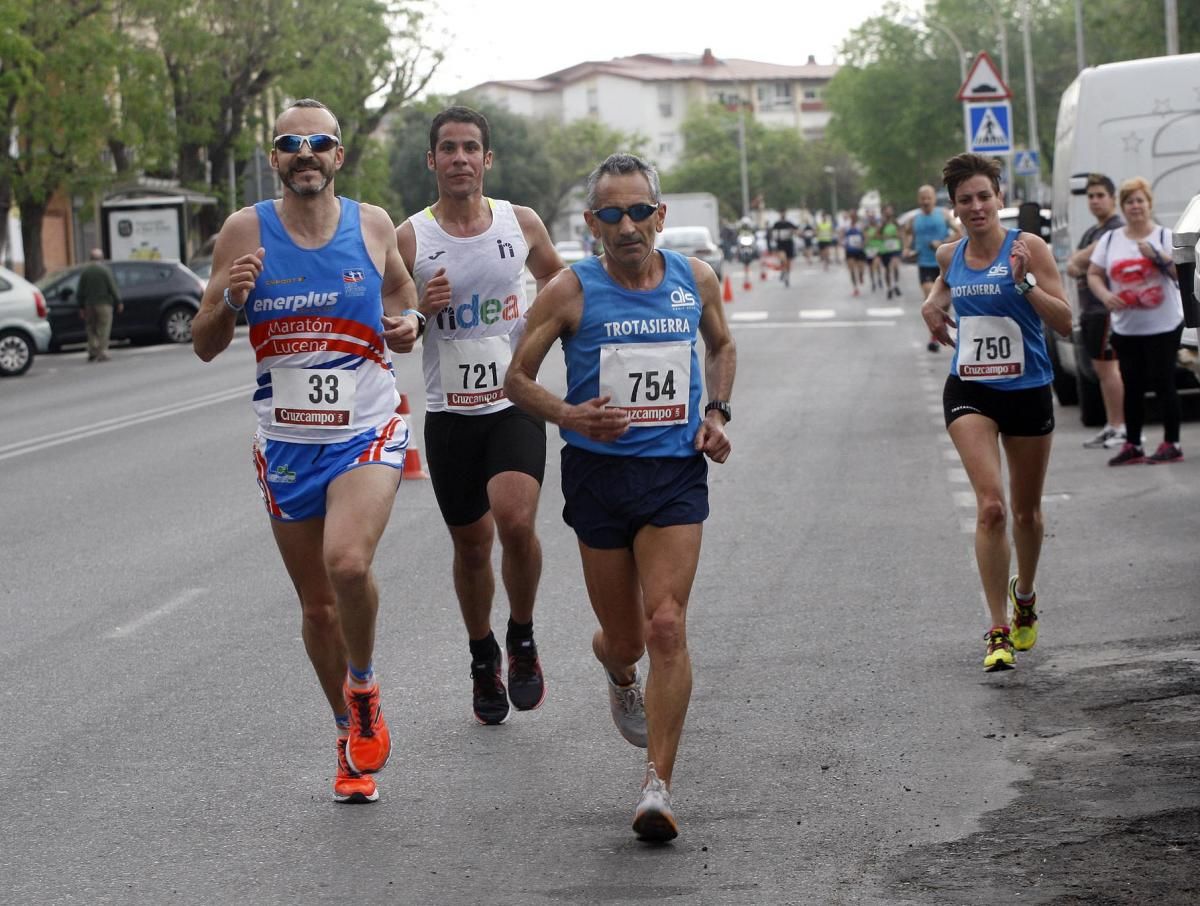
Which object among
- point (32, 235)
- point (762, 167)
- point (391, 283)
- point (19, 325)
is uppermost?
point (762, 167)

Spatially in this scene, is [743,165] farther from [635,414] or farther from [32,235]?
[635,414]

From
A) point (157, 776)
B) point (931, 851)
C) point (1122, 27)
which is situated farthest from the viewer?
point (1122, 27)

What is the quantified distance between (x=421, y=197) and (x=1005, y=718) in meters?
100

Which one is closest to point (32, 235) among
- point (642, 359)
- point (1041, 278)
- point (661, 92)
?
point (1041, 278)

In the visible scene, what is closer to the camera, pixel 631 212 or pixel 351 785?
pixel 631 212

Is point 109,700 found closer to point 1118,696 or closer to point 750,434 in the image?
point 1118,696

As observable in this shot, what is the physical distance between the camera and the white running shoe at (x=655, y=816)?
5.48 meters

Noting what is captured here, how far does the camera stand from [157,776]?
21.3 feet

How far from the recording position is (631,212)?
5.78 metres

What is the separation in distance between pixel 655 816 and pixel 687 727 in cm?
155

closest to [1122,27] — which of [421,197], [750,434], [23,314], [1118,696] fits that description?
[23,314]

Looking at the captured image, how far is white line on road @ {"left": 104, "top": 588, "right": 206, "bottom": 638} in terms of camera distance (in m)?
9.13

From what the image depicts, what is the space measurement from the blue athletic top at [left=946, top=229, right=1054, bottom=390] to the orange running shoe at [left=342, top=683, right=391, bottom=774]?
298 cm

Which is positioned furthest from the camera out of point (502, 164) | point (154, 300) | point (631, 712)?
point (502, 164)
